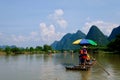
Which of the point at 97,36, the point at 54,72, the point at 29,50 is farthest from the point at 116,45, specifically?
the point at 97,36

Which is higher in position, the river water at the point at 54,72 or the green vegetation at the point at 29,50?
the green vegetation at the point at 29,50

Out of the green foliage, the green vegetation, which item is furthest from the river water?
the green vegetation

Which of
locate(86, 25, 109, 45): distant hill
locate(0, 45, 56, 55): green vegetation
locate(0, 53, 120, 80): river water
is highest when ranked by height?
locate(86, 25, 109, 45): distant hill

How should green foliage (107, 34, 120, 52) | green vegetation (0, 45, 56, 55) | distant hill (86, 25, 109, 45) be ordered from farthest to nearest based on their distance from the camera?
distant hill (86, 25, 109, 45) < green vegetation (0, 45, 56, 55) < green foliage (107, 34, 120, 52)

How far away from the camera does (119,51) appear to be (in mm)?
66812

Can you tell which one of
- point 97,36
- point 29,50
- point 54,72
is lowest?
point 54,72

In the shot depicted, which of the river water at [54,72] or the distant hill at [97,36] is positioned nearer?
the river water at [54,72]

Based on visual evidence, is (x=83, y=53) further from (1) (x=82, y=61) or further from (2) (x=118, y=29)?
(2) (x=118, y=29)

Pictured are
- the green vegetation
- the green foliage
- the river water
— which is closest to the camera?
the river water

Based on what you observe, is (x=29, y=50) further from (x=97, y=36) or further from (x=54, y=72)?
(x=54, y=72)

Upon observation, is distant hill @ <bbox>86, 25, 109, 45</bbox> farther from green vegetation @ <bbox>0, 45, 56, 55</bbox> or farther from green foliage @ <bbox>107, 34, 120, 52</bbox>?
green foliage @ <bbox>107, 34, 120, 52</bbox>

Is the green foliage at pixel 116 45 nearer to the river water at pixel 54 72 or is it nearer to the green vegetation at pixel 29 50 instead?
the green vegetation at pixel 29 50

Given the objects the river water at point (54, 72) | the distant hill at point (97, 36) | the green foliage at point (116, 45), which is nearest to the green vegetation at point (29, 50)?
the green foliage at point (116, 45)

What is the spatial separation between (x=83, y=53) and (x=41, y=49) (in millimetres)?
80627
